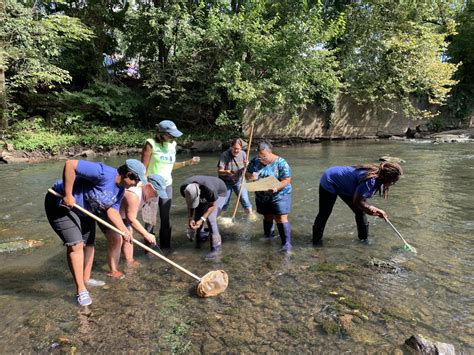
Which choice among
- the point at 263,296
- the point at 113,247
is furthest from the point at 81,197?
the point at 263,296

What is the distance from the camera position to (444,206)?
28.7ft

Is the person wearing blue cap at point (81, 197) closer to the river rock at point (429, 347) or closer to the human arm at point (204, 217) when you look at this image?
the human arm at point (204, 217)

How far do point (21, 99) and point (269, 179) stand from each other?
19185mm

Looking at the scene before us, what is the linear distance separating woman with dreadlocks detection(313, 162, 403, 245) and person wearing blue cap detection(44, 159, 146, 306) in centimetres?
318

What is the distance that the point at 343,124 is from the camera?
28359 millimetres

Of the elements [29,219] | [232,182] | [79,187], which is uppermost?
[79,187]

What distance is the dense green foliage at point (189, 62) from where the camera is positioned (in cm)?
1852

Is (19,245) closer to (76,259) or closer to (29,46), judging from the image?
(76,259)

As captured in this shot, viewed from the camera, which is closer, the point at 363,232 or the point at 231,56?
the point at 363,232

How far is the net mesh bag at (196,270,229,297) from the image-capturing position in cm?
467

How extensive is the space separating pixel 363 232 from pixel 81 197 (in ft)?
A: 14.9

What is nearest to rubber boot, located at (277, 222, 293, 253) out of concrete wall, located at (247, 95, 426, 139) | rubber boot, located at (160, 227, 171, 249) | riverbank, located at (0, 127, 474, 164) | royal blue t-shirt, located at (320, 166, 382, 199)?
royal blue t-shirt, located at (320, 166, 382, 199)

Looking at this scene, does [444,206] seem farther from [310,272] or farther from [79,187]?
[79,187]

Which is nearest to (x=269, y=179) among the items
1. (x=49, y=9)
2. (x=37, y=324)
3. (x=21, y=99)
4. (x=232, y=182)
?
(x=232, y=182)
